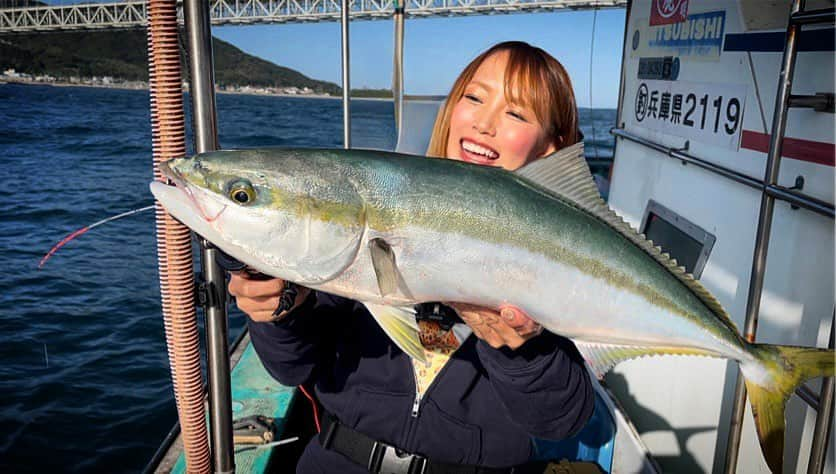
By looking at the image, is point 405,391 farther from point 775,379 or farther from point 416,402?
point 775,379

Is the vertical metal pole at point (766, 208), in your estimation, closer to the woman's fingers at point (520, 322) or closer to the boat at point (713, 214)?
the boat at point (713, 214)

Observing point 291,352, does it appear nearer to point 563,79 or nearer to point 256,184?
point 256,184

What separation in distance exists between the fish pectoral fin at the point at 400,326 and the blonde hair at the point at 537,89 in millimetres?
972

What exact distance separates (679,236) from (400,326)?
3.17 m

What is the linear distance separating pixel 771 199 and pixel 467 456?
1756 mm

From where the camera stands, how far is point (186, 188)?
169 cm

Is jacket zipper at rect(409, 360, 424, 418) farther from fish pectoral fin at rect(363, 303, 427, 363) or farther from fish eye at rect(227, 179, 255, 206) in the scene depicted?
fish eye at rect(227, 179, 255, 206)

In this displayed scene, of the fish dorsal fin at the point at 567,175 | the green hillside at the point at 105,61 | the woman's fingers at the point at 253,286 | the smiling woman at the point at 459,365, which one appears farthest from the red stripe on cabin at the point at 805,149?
the green hillside at the point at 105,61

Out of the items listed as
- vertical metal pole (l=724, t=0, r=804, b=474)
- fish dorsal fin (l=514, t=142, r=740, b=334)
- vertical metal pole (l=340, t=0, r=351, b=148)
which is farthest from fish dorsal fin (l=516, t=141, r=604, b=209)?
vertical metal pole (l=340, t=0, r=351, b=148)

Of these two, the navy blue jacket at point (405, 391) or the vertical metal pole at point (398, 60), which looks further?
the vertical metal pole at point (398, 60)

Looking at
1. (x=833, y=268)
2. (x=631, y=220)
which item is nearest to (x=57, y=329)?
(x=631, y=220)

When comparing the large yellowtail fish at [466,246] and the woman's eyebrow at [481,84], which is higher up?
the woman's eyebrow at [481,84]

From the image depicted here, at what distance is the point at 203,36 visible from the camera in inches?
71.9

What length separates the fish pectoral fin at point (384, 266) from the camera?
67.6 inches
